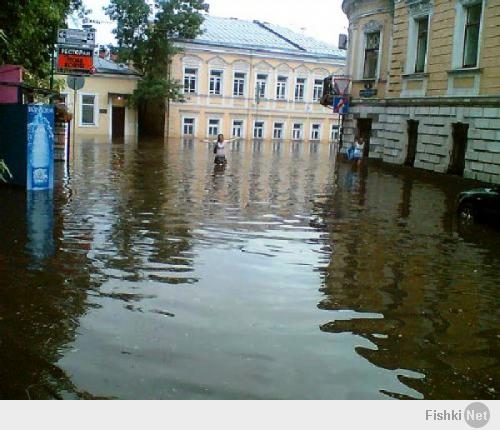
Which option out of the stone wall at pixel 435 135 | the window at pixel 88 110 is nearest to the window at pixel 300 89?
the window at pixel 88 110

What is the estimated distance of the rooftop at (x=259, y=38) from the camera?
50875mm

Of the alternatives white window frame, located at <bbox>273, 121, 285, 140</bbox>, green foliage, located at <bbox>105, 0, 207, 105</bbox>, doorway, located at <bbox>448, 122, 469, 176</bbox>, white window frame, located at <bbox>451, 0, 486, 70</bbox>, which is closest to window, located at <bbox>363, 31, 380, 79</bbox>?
white window frame, located at <bbox>451, 0, 486, 70</bbox>

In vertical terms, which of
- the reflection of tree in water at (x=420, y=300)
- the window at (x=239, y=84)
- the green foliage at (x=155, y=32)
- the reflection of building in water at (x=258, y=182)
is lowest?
the reflection of tree in water at (x=420, y=300)

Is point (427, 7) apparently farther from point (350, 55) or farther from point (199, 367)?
point (199, 367)

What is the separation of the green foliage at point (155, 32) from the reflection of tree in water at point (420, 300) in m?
36.9

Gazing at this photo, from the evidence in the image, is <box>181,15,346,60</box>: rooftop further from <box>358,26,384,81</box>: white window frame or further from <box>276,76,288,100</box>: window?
<box>358,26,384,81</box>: white window frame

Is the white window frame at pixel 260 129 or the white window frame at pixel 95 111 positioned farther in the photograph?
the white window frame at pixel 260 129

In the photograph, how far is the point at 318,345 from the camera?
18.3 ft

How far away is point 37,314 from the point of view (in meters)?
6.08

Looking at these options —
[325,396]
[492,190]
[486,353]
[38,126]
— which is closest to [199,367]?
[325,396]

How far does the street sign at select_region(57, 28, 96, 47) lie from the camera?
1861 centimetres

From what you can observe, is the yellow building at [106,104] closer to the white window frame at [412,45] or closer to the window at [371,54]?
the window at [371,54]

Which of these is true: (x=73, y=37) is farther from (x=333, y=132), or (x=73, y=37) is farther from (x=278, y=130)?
(x=333, y=132)

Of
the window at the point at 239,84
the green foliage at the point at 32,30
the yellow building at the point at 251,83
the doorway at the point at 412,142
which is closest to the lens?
the green foliage at the point at 32,30
